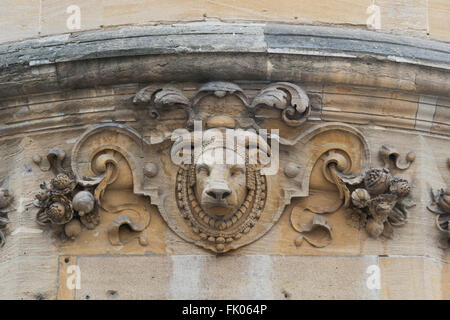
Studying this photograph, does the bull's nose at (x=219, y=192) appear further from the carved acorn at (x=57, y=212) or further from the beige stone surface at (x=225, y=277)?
the carved acorn at (x=57, y=212)

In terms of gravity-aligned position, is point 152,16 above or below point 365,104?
above

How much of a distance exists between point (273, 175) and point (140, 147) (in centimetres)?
87

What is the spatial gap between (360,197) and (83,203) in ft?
5.61

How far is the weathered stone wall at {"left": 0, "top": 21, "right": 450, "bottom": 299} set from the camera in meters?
7.33

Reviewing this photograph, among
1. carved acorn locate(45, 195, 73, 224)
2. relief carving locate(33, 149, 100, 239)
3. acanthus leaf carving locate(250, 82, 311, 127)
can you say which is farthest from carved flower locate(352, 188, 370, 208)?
carved acorn locate(45, 195, 73, 224)

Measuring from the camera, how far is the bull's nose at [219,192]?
7.16 m

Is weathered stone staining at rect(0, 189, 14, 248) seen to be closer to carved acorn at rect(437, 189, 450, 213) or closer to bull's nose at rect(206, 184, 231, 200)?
bull's nose at rect(206, 184, 231, 200)

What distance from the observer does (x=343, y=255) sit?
739 cm

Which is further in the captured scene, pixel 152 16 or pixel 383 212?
pixel 152 16

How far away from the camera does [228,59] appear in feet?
24.5

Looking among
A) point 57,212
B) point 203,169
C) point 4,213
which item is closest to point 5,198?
point 4,213
